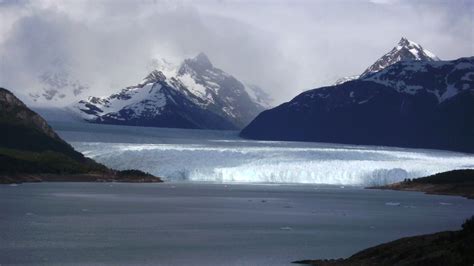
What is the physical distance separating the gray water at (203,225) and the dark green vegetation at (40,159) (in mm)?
27716

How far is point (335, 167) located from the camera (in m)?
127

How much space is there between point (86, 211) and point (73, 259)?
2911 centimetres

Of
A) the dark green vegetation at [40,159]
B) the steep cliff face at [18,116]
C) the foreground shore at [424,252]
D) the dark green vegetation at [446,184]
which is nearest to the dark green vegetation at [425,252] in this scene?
the foreground shore at [424,252]

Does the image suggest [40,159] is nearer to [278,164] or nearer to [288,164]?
[278,164]

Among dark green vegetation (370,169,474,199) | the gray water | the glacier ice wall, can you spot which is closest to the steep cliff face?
the glacier ice wall

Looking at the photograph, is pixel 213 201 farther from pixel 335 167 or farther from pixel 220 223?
pixel 335 167

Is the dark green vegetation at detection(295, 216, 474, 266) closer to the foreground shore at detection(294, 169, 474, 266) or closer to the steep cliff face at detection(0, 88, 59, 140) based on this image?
the foreground shore at detection(294, 169, 474, 266)

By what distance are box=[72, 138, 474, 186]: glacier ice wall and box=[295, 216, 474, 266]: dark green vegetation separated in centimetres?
8565

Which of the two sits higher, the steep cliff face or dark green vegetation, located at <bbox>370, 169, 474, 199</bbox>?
the steep cliff face

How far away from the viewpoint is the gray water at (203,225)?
44.6 meters

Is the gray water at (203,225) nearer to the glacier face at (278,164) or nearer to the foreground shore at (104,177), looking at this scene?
the glacier face at (278,164)

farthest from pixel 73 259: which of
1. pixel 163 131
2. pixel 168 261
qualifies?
pixel 163 131

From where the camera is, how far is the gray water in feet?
146

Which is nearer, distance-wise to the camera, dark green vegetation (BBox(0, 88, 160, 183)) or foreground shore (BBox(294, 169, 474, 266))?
foreground shore (BBox(294, 169, 474, 266))
